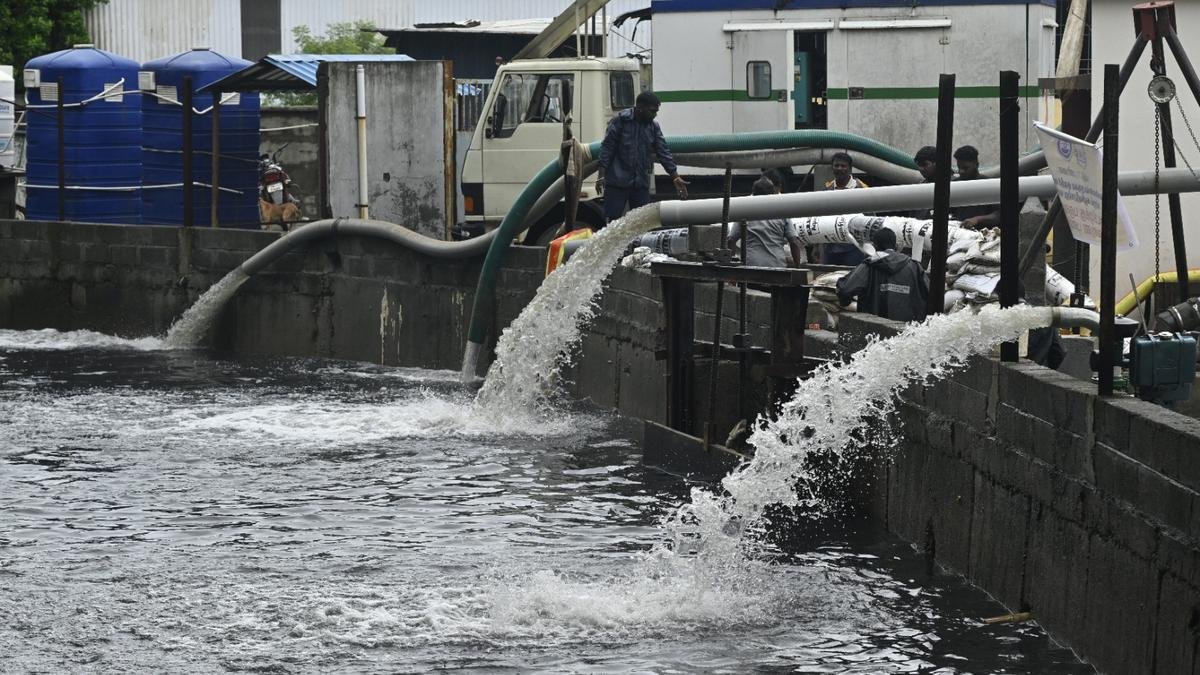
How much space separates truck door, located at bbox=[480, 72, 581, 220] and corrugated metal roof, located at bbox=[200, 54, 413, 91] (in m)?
1.77

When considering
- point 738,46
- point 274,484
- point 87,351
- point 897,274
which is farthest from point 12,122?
point 897,274

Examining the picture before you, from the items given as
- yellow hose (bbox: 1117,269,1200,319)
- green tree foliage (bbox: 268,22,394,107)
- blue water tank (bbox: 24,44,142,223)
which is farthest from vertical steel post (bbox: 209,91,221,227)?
green tree foliage (bbox: 268,22,394,107)

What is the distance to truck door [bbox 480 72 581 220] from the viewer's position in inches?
890

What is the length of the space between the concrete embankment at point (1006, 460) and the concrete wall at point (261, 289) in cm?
4

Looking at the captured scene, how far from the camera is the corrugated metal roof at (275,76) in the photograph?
76.7 feet

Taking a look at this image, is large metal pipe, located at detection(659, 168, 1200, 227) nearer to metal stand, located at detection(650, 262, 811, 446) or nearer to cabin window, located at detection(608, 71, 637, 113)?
metal stand, located at detection(650, 262, 811, 446)

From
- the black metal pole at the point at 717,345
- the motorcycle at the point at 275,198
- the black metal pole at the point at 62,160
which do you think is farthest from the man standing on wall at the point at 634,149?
the black metal pole at the point at 62,160

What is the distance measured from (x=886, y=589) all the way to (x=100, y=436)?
7843mm

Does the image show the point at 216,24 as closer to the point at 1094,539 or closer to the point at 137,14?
the point at 137,14

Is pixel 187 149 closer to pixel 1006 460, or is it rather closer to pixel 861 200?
pixel 861 200

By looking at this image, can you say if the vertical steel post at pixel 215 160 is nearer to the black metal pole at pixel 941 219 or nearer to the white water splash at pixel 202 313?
the white water splash at pixel 202 313

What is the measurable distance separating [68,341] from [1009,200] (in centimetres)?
1588

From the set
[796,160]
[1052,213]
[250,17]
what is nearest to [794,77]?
[796,160]

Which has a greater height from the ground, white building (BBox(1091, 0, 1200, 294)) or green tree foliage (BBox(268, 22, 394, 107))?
green tree foliage (BBox(268, 22, 394, 107))
